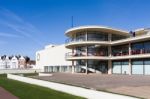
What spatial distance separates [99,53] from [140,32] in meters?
9.80

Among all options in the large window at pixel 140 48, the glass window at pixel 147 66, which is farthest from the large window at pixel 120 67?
the glass window at pixel 147 66

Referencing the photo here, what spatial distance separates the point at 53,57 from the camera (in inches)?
2645

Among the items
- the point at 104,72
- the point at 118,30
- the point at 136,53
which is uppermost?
the point at 118,30

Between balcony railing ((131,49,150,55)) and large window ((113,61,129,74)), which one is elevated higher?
balcony railing ((131,49,150,55))

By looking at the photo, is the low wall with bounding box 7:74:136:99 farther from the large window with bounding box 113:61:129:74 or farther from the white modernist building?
the white modernist building

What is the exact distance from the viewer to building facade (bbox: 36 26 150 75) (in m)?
40.2

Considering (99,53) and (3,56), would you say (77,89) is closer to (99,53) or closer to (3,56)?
(99,53)

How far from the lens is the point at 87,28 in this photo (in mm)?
44750

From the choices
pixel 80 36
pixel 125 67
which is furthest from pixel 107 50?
pixel 80 36

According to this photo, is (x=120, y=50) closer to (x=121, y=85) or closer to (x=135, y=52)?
(x=135, y=52)

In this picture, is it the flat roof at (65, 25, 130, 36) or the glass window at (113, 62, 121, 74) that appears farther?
the glass window at (113, 62, 121, 74)

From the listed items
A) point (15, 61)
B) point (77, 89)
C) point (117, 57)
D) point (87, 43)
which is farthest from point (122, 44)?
point (15, 61)

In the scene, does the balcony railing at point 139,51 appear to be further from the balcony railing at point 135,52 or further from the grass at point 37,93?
the grass at point 37,93

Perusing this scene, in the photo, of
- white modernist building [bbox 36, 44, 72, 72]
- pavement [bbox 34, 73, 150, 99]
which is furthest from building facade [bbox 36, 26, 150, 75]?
pavement [bbox 34, 73, 150, 99]
